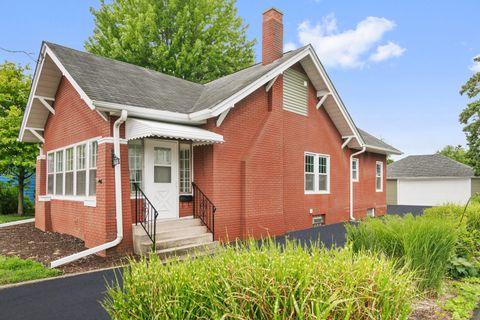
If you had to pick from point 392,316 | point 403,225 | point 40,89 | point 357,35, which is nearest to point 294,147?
point 403,225

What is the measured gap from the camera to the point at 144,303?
281cm

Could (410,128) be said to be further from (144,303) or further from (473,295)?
(144,303)

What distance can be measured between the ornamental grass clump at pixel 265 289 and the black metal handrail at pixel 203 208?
6.57m

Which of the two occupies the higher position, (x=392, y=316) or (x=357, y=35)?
(x=357, y=35)

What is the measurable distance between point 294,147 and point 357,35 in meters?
19.5

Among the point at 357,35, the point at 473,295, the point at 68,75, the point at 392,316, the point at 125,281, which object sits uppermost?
the point at 357,35

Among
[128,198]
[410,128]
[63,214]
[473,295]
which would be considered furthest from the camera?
[410,128]

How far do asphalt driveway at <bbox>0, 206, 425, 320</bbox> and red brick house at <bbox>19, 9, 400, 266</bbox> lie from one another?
1579 mm

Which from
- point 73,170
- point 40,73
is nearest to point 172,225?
point 73,170

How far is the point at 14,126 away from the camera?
17016 mm

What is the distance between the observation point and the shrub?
4.88 m

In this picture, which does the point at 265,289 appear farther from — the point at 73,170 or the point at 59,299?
the point at 73,170

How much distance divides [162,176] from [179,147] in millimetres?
1066

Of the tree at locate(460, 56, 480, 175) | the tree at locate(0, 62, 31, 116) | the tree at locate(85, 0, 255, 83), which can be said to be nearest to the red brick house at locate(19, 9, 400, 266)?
the tree at locate(0, 62, 31, 116)
